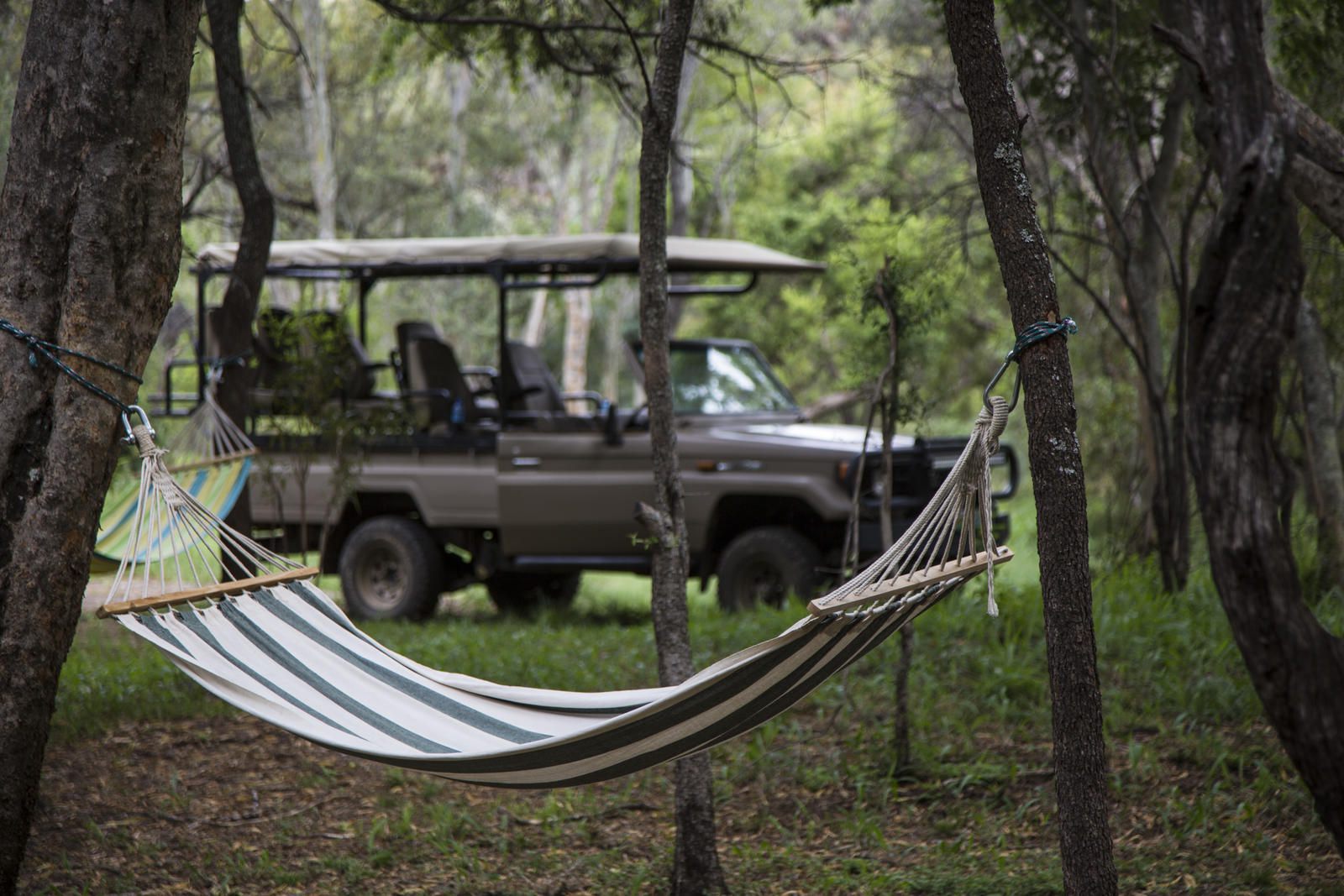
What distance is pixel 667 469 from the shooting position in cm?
377

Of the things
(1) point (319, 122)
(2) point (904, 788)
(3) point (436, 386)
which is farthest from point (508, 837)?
(1) point (319, 122)

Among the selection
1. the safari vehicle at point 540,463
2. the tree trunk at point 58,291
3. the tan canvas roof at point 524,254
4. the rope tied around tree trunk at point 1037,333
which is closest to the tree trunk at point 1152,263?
the safari vehicle at point 540,463

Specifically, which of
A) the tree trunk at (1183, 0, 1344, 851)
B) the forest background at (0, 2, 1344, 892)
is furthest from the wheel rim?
the tree trunk at (1183, 0, 1344, 851)

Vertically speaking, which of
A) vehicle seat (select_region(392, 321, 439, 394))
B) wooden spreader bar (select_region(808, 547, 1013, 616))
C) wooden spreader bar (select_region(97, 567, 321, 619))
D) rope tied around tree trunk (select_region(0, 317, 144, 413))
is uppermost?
vehicle seat (select_region(392, 321, 439, 394))

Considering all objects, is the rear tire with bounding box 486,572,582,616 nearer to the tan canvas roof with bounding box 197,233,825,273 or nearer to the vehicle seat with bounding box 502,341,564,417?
the vehicle seat with bounding box 502,341,564,417

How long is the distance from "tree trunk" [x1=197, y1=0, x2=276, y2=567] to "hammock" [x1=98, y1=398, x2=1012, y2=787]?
274 centimetres

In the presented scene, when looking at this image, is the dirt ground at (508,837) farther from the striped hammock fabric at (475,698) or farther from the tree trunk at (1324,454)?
the tree trunk at (1324,454)

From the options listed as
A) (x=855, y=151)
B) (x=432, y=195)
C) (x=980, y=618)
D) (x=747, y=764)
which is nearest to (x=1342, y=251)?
(x=980, y=618)

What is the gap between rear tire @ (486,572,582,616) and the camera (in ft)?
28.8

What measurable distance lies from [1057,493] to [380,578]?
614cm

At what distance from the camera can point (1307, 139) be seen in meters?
3.66

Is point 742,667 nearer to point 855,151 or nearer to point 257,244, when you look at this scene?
point 257,244

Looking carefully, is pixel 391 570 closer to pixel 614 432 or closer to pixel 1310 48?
pixel 614 432

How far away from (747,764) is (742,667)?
2.27 meters
